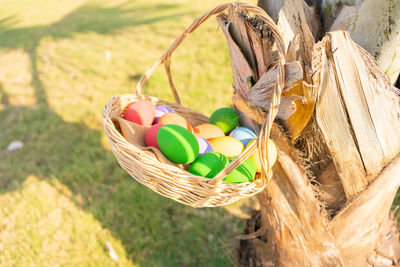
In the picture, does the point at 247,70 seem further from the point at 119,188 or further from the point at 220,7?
the point at 119,188

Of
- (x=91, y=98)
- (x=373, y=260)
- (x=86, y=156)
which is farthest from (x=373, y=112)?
(x=91, y=98)

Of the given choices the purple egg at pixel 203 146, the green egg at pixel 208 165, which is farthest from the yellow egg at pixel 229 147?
the green egg at pixel 208 165

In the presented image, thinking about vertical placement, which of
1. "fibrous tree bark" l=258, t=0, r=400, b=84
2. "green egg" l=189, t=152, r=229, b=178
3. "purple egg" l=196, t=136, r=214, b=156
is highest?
"fibrous tree bark" l=258, t=0, r=400, b=84

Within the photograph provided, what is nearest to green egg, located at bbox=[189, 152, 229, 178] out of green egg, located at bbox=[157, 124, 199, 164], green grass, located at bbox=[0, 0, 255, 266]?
green egg, located at bbox=[157, 124, 199, 164]

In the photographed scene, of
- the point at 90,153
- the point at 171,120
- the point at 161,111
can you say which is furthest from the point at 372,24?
Answer: the point at 90,153

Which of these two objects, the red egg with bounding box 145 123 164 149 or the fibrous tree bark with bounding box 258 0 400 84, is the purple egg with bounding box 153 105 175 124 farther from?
the fibrous tree bark with bounding box 258 0 400 84

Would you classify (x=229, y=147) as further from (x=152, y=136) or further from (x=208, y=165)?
(x=152, y=136)

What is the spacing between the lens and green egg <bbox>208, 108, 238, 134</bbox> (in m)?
1.88

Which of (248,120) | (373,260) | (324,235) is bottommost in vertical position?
(373,260)

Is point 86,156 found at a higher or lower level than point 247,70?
lower

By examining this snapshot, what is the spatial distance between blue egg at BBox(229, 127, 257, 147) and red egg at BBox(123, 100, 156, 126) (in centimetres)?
47

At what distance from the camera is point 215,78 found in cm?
445

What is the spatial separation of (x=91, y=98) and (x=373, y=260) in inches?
145

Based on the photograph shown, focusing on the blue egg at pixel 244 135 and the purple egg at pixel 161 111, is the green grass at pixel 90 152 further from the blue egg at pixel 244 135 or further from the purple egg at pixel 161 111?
the purple egg at pixel 161 111
